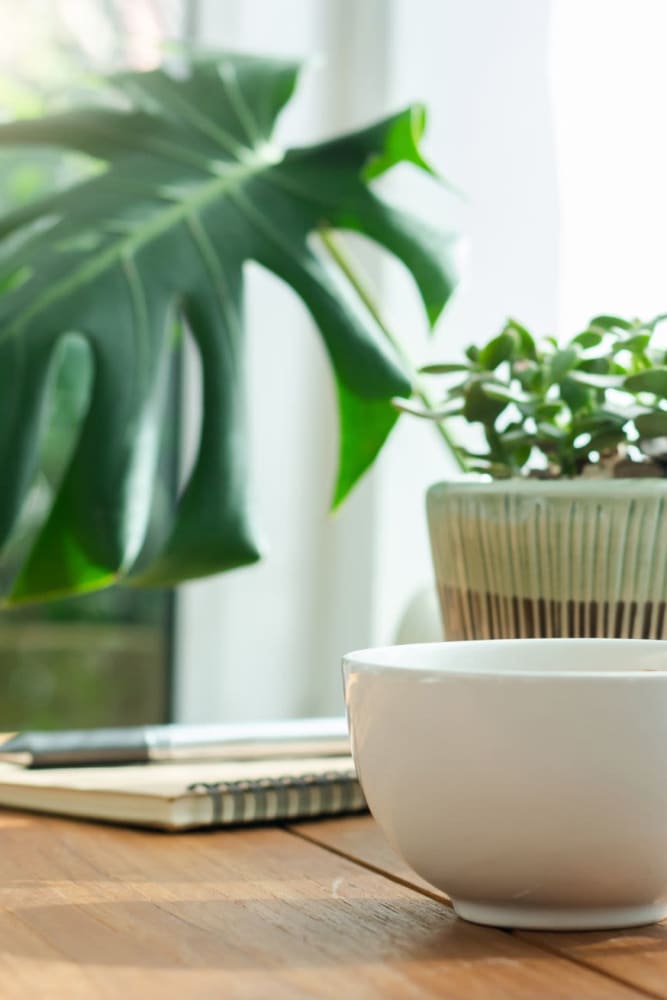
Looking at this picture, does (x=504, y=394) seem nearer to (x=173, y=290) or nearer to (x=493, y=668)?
(x=493, y=668)

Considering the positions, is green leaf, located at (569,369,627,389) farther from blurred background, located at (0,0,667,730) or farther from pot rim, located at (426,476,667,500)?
blurred background, located at (0,0,667,730)

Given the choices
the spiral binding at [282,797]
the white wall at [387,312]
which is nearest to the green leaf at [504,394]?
the spiral binding at [282,797]

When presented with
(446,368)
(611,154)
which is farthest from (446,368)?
(611,154)

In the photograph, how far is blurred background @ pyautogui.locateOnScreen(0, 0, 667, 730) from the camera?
43.6 inches

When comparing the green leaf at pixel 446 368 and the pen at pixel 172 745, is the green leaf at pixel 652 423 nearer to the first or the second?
the green leaf at pixel 446 368

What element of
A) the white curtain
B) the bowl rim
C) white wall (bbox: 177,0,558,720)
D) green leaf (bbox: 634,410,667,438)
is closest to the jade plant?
green leaf (bbox: 634,410,667,438)

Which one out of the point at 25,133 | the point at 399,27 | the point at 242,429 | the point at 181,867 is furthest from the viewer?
the point at 399,27

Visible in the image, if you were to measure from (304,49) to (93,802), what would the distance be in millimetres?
1051

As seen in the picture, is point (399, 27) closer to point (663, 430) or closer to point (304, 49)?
point (304, 49)

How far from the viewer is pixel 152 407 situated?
0.94 m

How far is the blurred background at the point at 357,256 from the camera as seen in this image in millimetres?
1107

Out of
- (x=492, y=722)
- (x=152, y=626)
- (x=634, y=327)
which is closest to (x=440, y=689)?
(x=492, y=722)

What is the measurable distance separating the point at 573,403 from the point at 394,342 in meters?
0.31

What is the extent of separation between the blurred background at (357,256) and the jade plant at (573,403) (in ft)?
1.15
